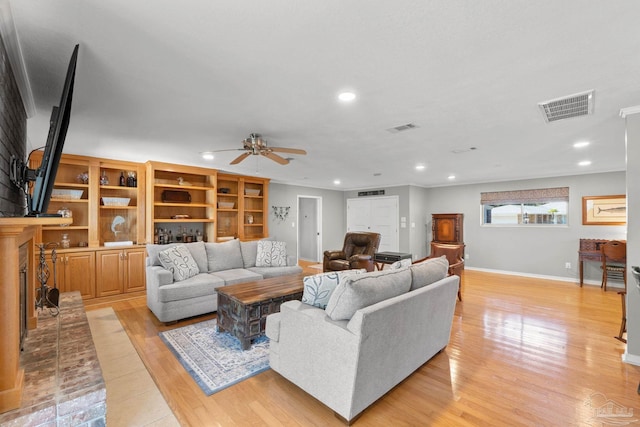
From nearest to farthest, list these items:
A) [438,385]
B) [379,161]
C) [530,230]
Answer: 1. [438,385]
2. [379,161]
3. [530,230]

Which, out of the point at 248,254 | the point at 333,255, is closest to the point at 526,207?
the point at 333,255

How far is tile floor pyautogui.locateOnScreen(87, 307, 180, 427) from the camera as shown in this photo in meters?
1.95

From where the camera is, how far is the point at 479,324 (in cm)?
365

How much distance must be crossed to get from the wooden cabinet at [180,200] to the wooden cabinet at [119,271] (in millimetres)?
371

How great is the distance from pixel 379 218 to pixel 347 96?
20.9 feet

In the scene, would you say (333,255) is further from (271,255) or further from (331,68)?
(331,68)

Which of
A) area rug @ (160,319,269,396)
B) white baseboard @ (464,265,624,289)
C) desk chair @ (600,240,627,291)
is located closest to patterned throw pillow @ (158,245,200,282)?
area rug @ (160,319,269,396)

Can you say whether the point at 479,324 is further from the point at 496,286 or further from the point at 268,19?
the point at 268,19

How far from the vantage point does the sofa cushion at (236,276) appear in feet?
13.2

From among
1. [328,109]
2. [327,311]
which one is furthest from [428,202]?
[327,311]

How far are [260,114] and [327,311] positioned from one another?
1865mm

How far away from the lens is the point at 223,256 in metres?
4.69

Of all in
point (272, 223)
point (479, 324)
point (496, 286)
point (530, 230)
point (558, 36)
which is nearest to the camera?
point (558, 36)

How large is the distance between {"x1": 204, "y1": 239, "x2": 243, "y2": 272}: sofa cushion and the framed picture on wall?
6872mm
